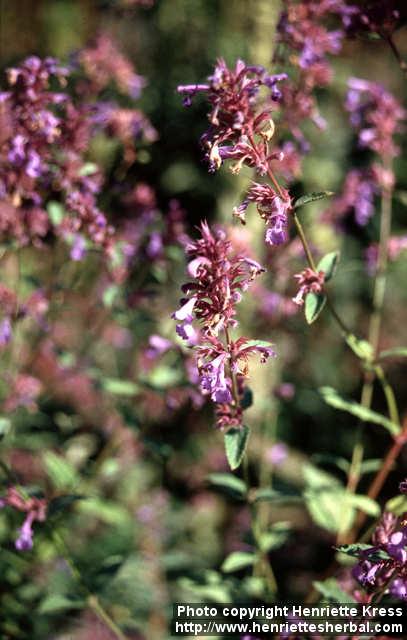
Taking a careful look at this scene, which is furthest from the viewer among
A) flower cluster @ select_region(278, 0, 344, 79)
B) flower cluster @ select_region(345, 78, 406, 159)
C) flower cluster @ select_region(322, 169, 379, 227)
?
flower cluster @ select_region(322, 169, 379, 227)

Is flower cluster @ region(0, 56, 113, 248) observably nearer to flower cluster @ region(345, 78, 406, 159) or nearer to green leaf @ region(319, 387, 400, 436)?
green leaf @ region(319, 387, 400, 436)

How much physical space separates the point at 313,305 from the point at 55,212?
105 centimetres

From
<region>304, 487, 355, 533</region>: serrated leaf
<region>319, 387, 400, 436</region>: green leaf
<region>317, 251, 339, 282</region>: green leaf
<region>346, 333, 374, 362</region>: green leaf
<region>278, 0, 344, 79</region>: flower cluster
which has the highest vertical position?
<region>278, 0, 344, 79</region>: flower cluster

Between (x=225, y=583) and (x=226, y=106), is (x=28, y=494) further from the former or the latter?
(x=226, y=106)

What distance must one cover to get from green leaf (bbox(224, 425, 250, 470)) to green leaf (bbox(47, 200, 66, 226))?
1.02 m

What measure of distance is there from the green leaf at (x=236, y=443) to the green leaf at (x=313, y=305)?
304 mm

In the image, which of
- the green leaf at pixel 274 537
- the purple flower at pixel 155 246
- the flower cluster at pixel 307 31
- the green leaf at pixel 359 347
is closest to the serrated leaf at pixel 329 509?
the green leaf at pixel 274 537

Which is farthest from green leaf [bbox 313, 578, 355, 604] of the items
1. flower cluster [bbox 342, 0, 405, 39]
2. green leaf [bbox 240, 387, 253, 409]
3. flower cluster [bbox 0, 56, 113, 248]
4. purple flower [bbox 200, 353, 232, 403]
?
flower cluster [bbox 342, 0, 405, 39]

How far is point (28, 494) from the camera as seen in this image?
183 centimetres

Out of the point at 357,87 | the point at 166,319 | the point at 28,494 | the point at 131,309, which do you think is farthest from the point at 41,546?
the point at 357,87

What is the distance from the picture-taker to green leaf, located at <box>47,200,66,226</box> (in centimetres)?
206

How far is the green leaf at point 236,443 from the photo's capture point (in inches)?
52.7

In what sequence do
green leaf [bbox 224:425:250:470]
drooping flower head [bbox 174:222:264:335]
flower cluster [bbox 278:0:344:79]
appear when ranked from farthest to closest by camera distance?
flower cluster [bbox 278:0:344:79]
green leaf [bbox 224:425:250:470]
drooping flower head [bbox 174:222:264:335]

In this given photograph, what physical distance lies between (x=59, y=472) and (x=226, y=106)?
1.49m
